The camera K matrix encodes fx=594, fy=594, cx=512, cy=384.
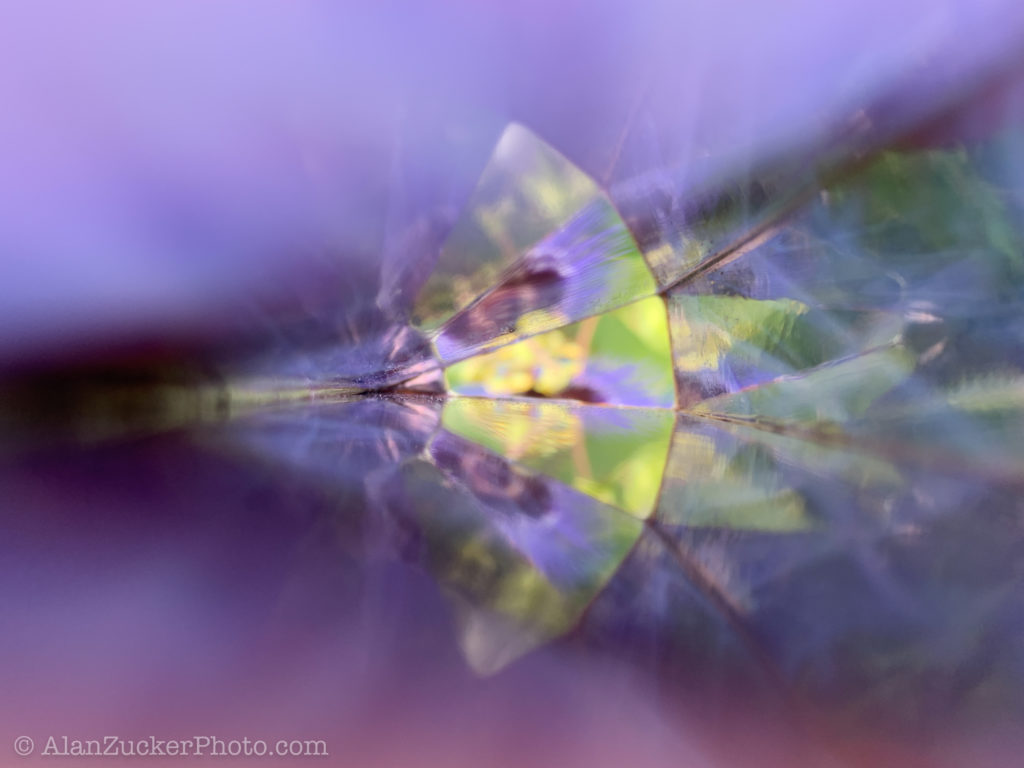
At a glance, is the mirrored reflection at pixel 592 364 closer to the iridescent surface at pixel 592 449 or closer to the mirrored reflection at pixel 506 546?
the iridescent surface at pixel 592 449

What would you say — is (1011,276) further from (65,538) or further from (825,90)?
(65,538)

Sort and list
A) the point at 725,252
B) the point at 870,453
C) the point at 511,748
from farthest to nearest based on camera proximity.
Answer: the point at 725,252 < the point at 870,453 < the point at 511,748

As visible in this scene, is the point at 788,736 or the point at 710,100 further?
the point at 710,100

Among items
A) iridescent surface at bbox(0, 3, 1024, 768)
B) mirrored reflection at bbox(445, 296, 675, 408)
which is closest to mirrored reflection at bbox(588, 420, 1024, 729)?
iridescent surface at bbox(0, 3, 1024, 768)

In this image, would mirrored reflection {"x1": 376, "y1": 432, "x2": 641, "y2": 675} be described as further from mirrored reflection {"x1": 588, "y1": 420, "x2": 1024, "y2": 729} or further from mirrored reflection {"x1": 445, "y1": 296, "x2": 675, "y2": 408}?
mirrored reflection {"x1": 445, "y1": 296, "x2": 675, "y2": 408}

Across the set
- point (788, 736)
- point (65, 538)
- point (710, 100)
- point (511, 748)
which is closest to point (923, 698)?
point (788, 736)

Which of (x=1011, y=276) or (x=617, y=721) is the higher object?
(x=1011, y=276)

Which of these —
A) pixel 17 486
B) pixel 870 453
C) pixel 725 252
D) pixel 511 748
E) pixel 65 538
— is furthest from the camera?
pixel 725 252

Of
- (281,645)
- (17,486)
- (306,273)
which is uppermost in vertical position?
(306,273)
